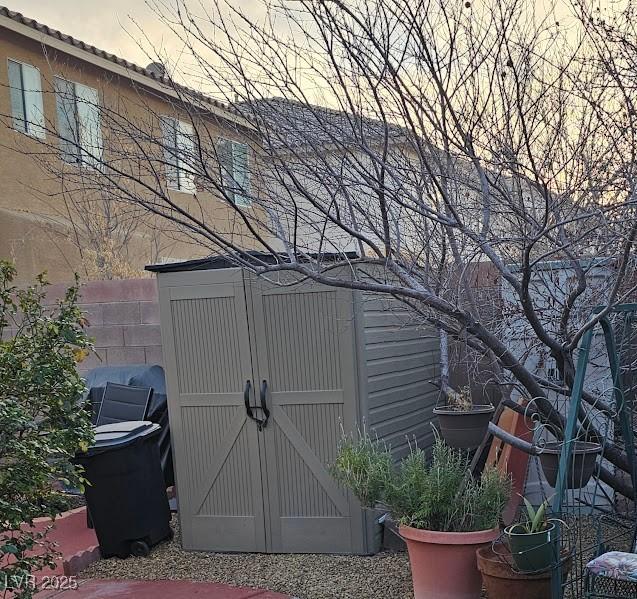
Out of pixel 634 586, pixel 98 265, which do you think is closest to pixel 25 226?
pixel 98 265

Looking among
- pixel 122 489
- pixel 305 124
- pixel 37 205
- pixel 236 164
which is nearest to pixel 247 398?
pixel 122 489

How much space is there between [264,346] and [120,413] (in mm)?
1960

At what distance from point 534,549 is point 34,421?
2.51 meters

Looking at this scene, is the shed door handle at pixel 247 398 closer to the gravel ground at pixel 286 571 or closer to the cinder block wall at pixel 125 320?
the gravel ground at pixel 286 571

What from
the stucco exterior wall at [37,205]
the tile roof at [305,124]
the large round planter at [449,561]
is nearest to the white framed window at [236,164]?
the tile roof at [305,124]

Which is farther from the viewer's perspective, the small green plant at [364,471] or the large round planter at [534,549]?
the small green plant at [364,471]

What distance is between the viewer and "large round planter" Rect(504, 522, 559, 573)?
3273mm

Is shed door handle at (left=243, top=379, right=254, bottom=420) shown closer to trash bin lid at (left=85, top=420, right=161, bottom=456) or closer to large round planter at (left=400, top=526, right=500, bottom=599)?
trash bin lid at (left=85, top=420, right=161, bottom=456)

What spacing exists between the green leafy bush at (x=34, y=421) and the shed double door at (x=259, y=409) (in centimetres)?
150

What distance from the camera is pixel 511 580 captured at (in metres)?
3.47

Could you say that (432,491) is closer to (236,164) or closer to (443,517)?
(443,517)

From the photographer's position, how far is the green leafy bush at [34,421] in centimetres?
324

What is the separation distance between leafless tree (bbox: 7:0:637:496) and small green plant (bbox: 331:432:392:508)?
920 millimetres

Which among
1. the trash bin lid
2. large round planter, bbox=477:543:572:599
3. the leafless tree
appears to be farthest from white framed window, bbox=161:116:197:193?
large round planter, bbox=477:543:572:599
